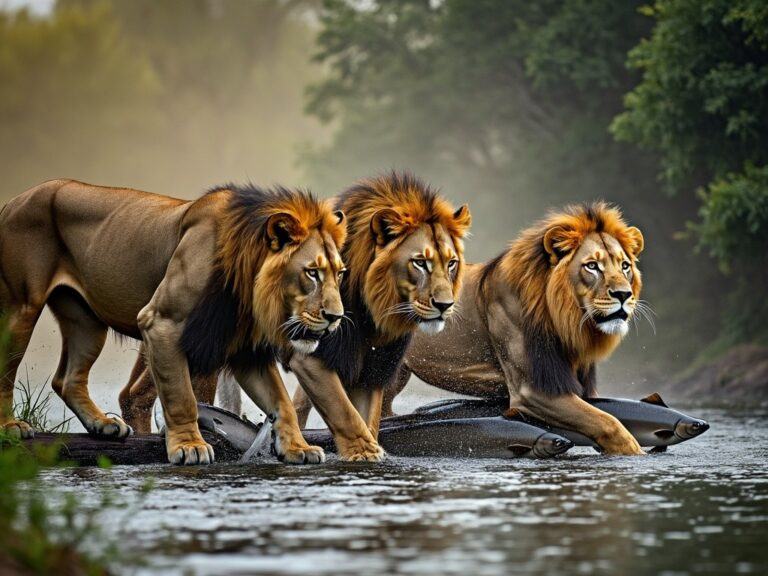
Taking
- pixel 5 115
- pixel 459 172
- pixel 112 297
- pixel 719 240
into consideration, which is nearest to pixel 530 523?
pixel 112 297

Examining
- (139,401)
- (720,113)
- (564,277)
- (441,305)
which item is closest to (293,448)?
(441,305)

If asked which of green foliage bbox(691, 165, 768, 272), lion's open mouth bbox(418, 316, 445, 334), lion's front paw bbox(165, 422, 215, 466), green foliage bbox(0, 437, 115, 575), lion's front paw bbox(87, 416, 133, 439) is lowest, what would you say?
green foliage bbox(0, 437, 115, 575)

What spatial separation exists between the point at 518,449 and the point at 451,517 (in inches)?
114

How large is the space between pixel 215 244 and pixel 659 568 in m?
3.83

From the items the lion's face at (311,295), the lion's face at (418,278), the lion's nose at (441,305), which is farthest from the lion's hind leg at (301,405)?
the lion's face at (311,295)

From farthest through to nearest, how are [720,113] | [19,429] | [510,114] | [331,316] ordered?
[510,114], [720,113], [19,429], [331,316]

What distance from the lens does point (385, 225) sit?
8.38 m

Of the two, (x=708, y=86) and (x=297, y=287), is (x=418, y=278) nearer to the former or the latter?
(x=297, y=287)

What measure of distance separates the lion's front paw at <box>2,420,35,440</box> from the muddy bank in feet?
33.2

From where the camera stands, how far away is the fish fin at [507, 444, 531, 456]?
341 inches

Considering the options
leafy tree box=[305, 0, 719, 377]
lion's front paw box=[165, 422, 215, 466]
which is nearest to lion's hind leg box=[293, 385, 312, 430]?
lion's front paw box=[165, 422, 215, 466]

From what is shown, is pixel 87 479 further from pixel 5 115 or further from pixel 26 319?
pixel 5 115

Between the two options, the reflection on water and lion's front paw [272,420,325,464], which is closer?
the reflection on water

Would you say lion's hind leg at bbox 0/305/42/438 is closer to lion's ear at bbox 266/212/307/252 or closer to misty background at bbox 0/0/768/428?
misty background at bbox 0/0/768/428
